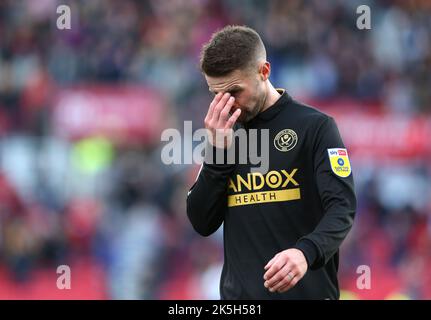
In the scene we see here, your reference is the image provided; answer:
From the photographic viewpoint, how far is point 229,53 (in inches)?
164

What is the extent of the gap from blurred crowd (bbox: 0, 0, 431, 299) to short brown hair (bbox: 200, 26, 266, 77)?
588 cm

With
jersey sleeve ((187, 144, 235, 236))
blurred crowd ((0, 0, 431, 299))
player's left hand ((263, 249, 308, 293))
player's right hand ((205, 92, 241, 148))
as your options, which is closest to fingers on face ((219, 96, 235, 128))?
player's right hand ((205, 92, 241, 148))

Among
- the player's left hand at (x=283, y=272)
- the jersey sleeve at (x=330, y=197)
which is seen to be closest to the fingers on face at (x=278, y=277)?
the player's left hand at (x=283, y=272)

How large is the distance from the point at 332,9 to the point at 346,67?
4.78 feet

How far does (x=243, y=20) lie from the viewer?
13.7 meters

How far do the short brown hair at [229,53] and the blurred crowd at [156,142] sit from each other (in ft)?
19.3

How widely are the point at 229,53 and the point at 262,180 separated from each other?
57 cm

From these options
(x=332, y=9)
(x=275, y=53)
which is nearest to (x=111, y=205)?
(x=275, y=53)

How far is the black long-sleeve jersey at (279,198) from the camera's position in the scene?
4062 mm

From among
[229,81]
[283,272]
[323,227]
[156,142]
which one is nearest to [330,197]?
[323,227]

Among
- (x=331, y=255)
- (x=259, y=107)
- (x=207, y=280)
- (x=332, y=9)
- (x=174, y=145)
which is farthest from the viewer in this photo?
(x=332, y=9)

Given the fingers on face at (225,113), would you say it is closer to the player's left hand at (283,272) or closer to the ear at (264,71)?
the ear at (264,71)

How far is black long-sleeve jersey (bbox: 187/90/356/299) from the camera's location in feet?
13.3

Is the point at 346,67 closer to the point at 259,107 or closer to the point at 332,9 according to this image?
the point at 332,9
